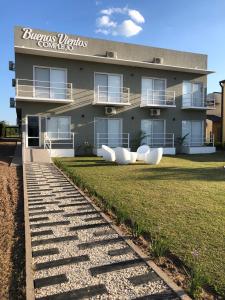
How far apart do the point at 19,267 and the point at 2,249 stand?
700 mm

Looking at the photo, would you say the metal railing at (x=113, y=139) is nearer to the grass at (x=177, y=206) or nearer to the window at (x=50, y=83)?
the window at (x=50, y=83)

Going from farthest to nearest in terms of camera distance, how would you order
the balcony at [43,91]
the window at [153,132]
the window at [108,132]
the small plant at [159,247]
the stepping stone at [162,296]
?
the window at [153,132] < the window at [108,132] < the balcony at [43,91] < the small plant at [159,247] < the stepping stone at [162,296]

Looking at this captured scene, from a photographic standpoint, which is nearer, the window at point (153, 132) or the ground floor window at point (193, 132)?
the window at point (153, 132)

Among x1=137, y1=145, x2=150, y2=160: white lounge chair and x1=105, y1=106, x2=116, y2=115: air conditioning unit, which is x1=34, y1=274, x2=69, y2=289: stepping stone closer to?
x1=137, y1=145, x2=150, y2=160: white lounge chair

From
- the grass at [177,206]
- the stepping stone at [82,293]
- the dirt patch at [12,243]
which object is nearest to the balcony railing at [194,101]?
the grass at [177,206]

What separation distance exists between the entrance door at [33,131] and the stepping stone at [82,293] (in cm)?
1562

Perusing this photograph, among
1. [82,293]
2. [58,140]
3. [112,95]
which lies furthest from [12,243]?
Answer: [112,95]

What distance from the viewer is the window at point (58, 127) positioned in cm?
1853

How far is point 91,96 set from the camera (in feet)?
64.4

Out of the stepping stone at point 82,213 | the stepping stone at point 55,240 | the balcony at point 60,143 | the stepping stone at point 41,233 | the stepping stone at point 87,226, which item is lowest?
the stepping stone at point 55,240

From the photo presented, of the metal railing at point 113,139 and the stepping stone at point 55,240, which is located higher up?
the metal railing at point 113,139

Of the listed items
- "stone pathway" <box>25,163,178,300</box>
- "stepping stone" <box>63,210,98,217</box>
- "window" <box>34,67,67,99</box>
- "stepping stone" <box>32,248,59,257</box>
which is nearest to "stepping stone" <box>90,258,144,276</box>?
"stone pathway" <box>25,163,178,300</box>

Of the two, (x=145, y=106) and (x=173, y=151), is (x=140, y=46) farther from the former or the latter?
(x=173, y=151)

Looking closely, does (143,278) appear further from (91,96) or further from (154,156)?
(91,96)
